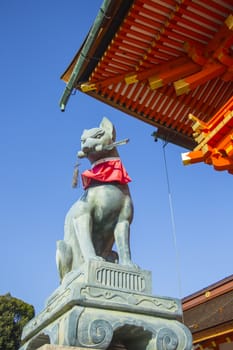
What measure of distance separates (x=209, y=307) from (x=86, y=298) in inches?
286

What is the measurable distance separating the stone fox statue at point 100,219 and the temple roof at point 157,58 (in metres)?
1.49

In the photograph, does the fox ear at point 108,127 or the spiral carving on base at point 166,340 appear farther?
the fox ear at point 108,127

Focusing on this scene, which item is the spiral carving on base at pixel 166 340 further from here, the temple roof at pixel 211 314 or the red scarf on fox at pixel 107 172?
the temple roof at pixel 211 314

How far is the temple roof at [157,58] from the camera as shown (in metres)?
3.69

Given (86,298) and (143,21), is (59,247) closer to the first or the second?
(86,298)

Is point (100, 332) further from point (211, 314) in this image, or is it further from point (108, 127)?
point (211, 314)

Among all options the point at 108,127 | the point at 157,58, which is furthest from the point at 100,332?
the point at 157,58

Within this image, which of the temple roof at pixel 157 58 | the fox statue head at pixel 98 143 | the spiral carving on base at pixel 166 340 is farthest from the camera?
the temple roof at pixel 157 58

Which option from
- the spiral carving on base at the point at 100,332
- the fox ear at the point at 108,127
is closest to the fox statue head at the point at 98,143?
the fox ear at the point at 108,127

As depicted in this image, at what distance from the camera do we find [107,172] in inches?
121

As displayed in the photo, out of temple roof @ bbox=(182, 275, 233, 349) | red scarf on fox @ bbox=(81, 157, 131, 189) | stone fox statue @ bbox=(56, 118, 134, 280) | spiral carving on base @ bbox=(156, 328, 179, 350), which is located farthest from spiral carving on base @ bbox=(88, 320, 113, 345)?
temple roof @ bbox=(182, 275, 233, 349)

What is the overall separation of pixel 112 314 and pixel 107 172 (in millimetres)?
1189

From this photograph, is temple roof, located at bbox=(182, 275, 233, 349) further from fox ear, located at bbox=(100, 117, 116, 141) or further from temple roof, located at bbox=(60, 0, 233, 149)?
fox ear, located at bbox=(100, 117, 116, 141)

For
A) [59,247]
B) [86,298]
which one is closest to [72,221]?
[59,247]
